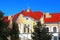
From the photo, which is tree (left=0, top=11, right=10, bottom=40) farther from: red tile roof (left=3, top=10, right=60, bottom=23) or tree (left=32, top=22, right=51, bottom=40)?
red tile roof (left=3, top=10, right=60, bottom=23)

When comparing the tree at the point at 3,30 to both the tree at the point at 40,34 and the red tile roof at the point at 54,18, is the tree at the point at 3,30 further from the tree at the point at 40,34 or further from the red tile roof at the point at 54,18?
the red tile roof at the point at 54,18

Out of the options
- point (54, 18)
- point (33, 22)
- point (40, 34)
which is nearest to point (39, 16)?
point (33, 22)

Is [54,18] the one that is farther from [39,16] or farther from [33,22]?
[33,22]

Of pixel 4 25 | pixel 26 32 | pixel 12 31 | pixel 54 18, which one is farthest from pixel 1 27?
pixel 54 18

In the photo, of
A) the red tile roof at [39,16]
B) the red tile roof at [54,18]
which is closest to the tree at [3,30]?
the red tile roof at [39,16]

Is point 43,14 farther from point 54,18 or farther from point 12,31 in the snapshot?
point 12,31

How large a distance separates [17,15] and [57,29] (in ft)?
40.7

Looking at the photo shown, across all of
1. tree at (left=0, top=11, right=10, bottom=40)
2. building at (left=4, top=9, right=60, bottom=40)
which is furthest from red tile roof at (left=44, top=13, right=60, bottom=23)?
tree at (left=0, top=11, right=10, bottom=40)

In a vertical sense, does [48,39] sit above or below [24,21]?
below

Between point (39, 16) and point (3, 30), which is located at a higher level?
point (39, 16)

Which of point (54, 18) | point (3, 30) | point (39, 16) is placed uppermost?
point (39, 16)

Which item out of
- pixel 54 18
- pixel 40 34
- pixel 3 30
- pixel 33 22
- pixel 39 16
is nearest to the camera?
pixel 3 30

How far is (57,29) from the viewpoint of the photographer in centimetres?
6850

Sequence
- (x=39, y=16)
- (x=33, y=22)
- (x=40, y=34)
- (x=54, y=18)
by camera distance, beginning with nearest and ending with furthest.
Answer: (x=40, y=34) < (x=33, y=22) < (x=54, y=18) < (x=39, y=16)
